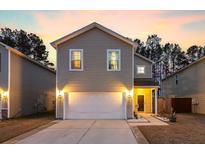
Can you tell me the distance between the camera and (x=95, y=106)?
2434cm

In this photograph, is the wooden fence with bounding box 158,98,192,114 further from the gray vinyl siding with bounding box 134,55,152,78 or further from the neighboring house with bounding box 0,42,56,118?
the neighboring house with bounding box 0,42,56,118

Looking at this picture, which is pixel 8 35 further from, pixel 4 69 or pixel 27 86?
pixel 4 69

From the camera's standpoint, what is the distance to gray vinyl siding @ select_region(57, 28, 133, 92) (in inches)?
947

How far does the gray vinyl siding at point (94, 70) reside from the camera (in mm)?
24062

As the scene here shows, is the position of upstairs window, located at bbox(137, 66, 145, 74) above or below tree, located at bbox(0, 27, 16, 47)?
below

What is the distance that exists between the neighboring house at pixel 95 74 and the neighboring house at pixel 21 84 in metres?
3.28

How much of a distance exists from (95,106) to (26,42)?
31.9 metres

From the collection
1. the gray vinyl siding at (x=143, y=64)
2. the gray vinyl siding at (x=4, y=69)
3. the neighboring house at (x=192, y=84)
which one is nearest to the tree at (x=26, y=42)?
the neighboring house at (x=192, y=84)

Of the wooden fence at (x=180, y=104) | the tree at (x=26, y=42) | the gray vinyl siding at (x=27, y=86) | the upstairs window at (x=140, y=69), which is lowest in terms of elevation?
the wooden fence at (x=180, y=104)

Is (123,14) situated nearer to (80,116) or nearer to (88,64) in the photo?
(88,64)

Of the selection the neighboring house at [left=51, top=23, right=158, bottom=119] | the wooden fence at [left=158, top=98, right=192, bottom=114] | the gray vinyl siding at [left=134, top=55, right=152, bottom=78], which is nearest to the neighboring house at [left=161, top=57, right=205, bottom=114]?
the wooden fence at [left=158, top=98, right=192, bottom=114]

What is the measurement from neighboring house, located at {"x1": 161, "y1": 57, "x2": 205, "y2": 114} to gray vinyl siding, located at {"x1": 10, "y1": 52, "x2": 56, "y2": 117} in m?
13.9

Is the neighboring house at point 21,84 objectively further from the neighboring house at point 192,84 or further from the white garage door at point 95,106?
the neighboring house at point 192,84

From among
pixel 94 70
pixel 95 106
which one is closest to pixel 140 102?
pixel 95 106
